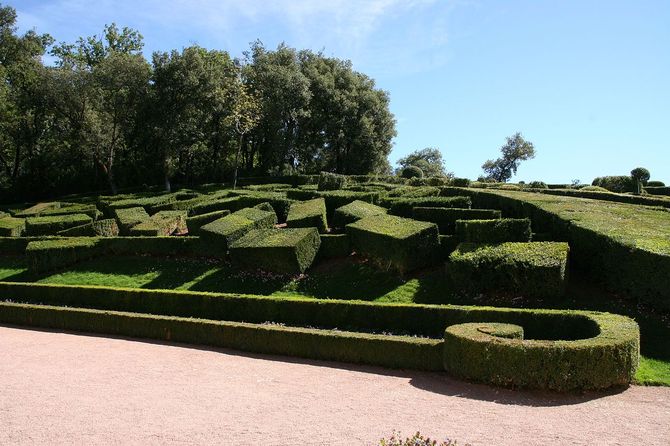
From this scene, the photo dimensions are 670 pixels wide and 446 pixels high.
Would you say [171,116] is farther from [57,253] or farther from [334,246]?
[334,246]

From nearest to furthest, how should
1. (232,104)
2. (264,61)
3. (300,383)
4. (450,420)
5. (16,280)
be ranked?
1. (450,420)
2. (300,383)
3. (16,280)
4. (232,104)
5. (264,61)

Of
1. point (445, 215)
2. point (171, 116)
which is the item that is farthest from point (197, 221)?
point (171, 116)

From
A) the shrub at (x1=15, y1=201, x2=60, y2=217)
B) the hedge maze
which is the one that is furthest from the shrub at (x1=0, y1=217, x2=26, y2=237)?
the shrub at (x1=15, y1=201, x2=60, y2=217)

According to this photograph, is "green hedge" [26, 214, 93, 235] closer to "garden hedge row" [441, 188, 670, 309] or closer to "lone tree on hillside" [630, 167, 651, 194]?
"garden hedge row" [441, 188, 670, 309]

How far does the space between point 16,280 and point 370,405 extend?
18.1m

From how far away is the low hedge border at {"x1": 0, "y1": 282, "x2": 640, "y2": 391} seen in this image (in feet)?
30.3

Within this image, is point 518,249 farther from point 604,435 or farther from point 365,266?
point 604,435

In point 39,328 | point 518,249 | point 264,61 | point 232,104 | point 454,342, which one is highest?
point 264,61

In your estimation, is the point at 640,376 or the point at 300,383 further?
the point at 300,383

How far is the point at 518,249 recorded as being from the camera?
14250mm

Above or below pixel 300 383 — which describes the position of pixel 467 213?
above

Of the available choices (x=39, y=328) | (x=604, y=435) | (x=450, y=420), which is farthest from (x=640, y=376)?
(x=39, y=328)

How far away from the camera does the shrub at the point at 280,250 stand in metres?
17.3

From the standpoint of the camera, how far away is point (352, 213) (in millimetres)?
20281
